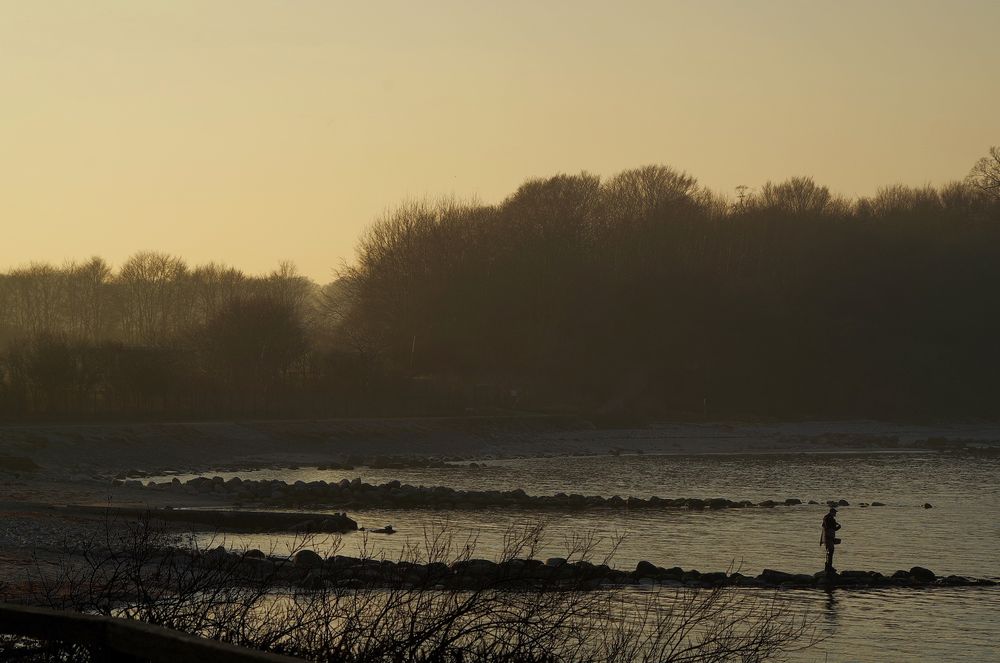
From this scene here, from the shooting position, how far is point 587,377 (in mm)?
102812

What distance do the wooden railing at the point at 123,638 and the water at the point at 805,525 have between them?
5.58 metres

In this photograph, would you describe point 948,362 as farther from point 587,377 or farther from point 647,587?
point 647,587

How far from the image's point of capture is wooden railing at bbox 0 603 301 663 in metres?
6.75

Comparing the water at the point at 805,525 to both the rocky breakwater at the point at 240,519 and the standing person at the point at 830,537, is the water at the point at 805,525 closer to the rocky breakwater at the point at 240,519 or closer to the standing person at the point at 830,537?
the standing person at the point at 830,537

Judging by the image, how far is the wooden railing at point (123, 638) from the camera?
22.1 ft

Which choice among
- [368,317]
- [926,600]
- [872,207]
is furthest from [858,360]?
[926,600]

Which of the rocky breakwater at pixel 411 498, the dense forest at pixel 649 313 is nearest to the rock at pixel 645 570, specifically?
the rocky breakwater at pixel 411 498

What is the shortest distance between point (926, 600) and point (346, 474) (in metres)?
35.8

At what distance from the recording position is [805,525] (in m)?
40.8

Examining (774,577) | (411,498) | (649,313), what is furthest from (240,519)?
(649,313)

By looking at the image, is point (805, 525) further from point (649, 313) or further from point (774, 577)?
point (649, 313)

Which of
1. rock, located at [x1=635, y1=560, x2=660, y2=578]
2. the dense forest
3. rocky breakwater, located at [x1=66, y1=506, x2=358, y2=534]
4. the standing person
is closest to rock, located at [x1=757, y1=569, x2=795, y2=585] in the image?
Answer: the standing person

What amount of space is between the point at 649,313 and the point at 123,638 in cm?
10038

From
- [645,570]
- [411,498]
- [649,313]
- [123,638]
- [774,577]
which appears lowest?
[774,577]
